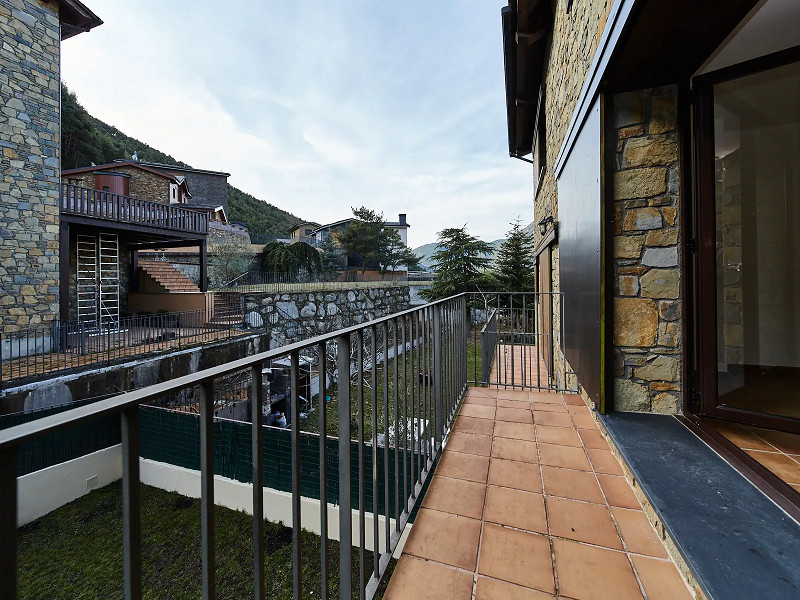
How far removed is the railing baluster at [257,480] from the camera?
2.68ft

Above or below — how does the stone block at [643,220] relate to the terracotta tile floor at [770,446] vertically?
above

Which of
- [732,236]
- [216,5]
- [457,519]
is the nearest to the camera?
[457,519]

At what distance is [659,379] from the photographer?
2332mm

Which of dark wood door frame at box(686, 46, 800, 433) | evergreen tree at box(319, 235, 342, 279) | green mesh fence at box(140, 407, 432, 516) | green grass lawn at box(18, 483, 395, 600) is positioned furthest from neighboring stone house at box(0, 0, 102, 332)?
evergreen tree at box(319, 235, 342, 279)

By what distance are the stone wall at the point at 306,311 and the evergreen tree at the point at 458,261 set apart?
336cm

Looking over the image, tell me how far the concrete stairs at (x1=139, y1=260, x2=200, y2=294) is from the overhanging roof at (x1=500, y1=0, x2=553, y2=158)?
11550mm

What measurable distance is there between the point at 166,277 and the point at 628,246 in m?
14.7

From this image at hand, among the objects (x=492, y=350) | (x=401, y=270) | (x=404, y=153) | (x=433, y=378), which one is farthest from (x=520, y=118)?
(x=401, y=270)

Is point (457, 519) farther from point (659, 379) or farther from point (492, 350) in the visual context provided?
point (492, 350)

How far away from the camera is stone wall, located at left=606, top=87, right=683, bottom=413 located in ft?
7.52

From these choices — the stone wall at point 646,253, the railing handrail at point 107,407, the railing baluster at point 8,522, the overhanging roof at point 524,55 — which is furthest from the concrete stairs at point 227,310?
the railing baluster at point 8,522

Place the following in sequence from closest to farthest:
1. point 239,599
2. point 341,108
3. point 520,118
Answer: point 239,599 → point 520,118 → point 341,108

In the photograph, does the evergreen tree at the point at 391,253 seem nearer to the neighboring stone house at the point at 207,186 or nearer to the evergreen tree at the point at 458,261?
the evergreen tree at the point at 458,261

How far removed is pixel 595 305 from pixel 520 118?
6040 millimetres
